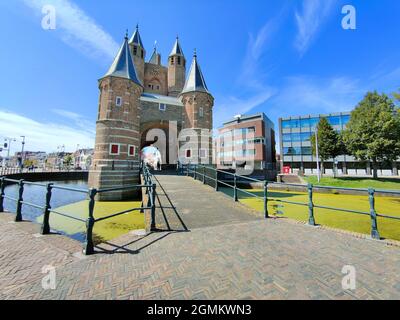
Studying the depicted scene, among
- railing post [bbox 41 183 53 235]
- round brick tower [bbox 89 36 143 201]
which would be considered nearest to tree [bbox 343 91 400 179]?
round brick tower [bbox 89 36 143 201]

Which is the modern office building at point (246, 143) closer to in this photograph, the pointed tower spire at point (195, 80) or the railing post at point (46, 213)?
the pointed tower spire at point (195, 80)

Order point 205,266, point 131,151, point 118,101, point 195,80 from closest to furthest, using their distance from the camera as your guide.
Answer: point 205,266, point 118,101, point 131,151, point 195,80

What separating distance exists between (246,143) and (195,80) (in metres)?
26.8

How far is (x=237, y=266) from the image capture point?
2.83 metres

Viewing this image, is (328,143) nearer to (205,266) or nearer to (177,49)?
(177,49)

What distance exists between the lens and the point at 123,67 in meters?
20.1

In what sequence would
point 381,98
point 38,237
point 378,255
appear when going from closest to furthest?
point 378,255 → point 38,237 → point 381,98

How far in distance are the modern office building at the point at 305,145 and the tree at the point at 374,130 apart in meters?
15.9

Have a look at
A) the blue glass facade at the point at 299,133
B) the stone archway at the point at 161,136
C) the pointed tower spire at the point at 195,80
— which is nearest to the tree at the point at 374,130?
the blue glass facade at the point at 299,133

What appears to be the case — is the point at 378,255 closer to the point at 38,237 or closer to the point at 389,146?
the point at 38,237

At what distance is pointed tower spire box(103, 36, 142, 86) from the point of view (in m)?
19.4

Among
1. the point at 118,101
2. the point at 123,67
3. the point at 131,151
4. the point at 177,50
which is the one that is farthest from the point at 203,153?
the point at 177,50
